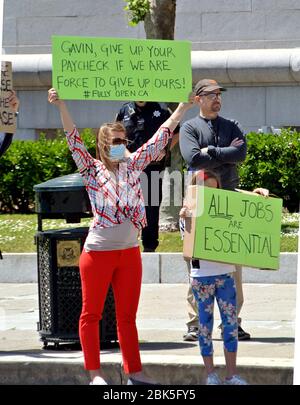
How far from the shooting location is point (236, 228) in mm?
7785

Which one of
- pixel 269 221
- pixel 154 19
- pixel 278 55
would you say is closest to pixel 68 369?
pixel 269 221

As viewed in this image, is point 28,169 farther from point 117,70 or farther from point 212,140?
point 117,70

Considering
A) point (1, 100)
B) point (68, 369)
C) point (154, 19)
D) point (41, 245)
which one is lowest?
point (68, 369)

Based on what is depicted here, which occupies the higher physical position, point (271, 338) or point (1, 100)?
point (1, 100)

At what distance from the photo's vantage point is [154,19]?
1468cm

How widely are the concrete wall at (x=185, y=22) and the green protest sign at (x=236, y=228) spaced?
11485 mm

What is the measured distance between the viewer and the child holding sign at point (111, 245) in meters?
7.64

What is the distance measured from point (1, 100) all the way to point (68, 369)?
1.94m

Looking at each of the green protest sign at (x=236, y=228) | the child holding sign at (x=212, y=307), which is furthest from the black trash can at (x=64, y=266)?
the green protest sign at (x=236, y=228)

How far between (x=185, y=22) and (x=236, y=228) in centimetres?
1213

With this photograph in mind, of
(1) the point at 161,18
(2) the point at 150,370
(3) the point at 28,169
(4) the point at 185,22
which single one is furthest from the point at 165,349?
(4) the point at 185,22

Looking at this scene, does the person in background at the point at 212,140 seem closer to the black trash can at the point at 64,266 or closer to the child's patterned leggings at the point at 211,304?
the black trash can at the point at 64,266

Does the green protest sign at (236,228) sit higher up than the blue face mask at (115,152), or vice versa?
the blue face mask at (115,152)

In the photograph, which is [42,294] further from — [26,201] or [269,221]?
[26,201]
